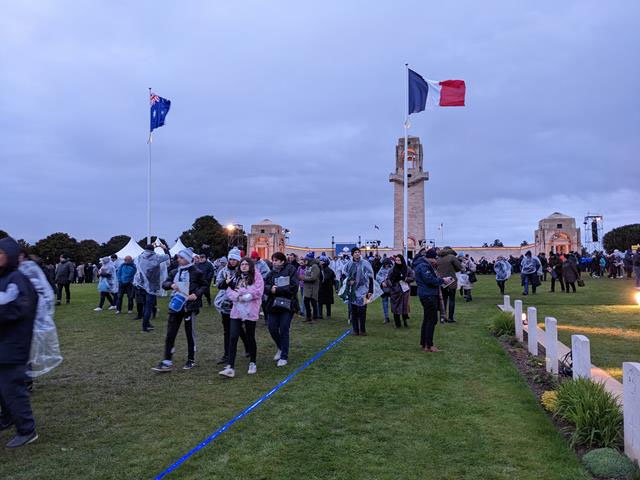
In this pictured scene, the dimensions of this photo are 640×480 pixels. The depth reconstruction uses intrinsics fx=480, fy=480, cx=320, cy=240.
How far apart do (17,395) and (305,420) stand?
3101 millimetres

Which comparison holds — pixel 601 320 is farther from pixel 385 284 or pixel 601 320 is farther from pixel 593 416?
pixel 593 416

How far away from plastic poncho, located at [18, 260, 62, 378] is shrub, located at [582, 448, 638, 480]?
18.9ft

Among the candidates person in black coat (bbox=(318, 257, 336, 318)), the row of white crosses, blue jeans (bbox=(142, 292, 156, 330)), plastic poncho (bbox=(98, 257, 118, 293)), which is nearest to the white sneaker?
the row of white crosses

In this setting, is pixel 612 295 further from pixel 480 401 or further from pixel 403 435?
pixel 403 435

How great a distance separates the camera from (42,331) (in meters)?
5.60

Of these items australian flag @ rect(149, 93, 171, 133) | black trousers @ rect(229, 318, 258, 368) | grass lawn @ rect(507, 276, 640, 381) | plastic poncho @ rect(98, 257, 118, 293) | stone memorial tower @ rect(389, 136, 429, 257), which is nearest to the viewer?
black trousers @ rect(229, 318, 258, 368)

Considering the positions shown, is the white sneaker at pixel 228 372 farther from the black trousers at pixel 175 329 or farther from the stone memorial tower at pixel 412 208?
the stone memorial tower at pixel 412 208

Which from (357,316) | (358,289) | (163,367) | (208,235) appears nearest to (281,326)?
(163,367)

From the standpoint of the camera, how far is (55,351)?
571 cm

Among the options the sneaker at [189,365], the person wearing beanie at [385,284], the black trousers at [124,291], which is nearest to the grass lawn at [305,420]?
the sneaker at [189,365]

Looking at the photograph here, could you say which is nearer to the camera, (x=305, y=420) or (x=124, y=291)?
(x=305, y=420)

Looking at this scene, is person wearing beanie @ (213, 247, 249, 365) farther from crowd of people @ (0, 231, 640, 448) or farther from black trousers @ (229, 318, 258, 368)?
black trousers @ (229, 318, 258, 368)

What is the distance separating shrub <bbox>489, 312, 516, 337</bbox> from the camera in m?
11.4

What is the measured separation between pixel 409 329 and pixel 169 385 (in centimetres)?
723
